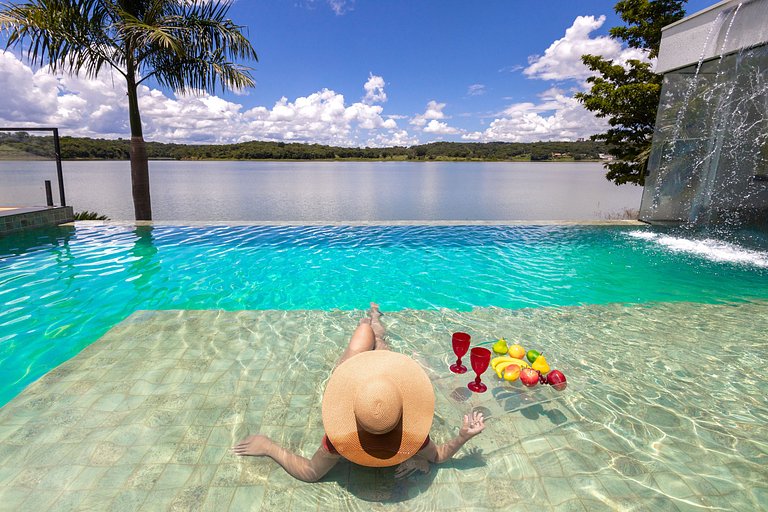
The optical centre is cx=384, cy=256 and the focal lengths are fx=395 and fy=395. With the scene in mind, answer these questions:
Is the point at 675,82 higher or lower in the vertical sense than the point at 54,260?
higher

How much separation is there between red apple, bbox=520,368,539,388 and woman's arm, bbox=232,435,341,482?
175 centimetres

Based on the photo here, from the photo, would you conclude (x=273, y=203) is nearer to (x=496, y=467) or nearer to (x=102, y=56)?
(x=102, y=56)

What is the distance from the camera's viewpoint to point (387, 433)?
6.54 ft

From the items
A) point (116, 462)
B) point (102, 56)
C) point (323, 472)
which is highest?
point (102, 56)

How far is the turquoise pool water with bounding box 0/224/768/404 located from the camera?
17.9ft

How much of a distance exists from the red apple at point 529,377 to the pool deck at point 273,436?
8 cm

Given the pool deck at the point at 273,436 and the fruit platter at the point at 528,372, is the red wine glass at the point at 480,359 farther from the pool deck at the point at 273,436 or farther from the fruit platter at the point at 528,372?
the fruit platter at the point at 528,372

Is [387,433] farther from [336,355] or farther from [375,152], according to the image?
[375,152]

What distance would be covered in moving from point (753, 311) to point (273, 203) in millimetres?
22311

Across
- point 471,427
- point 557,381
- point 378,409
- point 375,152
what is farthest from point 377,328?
point 375,152

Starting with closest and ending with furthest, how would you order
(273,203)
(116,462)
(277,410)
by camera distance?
(116,462)
(277,410)
(273,203)

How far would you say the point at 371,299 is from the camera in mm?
6117

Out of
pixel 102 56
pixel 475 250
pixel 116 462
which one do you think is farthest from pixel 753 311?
pixel 102 56

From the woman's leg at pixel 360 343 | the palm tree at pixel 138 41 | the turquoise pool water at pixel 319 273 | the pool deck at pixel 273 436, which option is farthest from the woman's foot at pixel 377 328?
the palm tree at pixel 138 41
